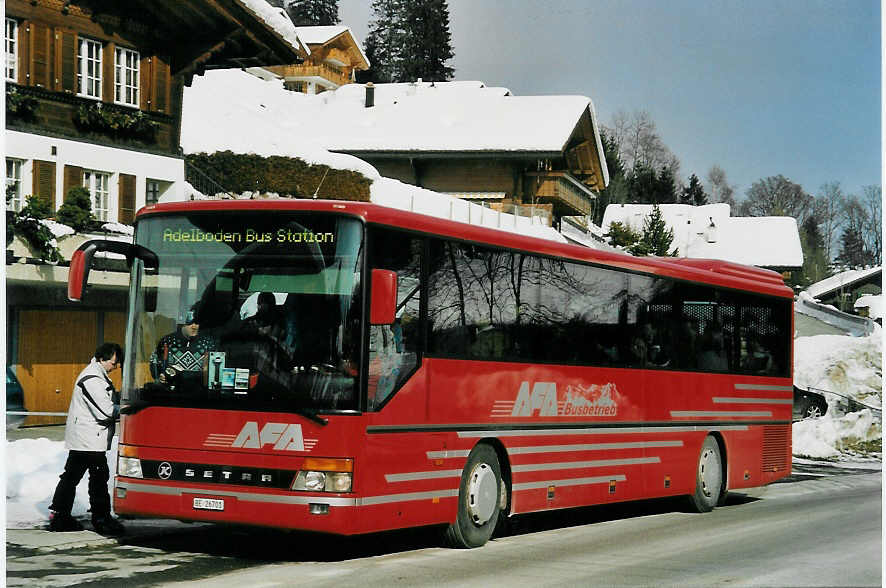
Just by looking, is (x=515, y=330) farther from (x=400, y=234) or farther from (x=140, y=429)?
(x=140, y=429)

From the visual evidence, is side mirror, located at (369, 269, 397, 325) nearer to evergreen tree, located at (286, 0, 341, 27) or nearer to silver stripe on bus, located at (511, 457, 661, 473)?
silver stripe on bus, located at (511, 457, 661, 473)

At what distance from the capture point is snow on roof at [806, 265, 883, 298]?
288 feet

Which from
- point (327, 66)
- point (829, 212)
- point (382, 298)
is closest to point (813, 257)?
point (829, 212)

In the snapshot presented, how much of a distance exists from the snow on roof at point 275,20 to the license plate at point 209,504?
2033 cm

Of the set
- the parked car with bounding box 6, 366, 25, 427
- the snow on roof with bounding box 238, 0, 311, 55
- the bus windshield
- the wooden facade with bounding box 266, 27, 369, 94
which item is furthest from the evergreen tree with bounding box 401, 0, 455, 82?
the bus windshield

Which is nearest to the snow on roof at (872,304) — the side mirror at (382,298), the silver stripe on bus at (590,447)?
the silver stripe on bus at (590,447)

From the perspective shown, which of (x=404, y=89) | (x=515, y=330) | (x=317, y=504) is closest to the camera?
(x=317, y=504)

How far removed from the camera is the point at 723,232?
10931cm

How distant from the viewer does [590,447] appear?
15180mm

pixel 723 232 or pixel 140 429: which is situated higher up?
pixel 723 232

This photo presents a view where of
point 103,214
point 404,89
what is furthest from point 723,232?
point 103,214

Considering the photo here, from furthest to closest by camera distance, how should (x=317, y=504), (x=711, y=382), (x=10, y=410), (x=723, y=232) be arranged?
(x=723, y=232), (x=10, y=410), (x=711, y=382), (x=317, y=504)

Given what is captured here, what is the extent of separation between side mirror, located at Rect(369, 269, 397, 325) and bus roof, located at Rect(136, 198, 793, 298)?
18.1 inches

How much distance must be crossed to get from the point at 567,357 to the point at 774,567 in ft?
12.0
